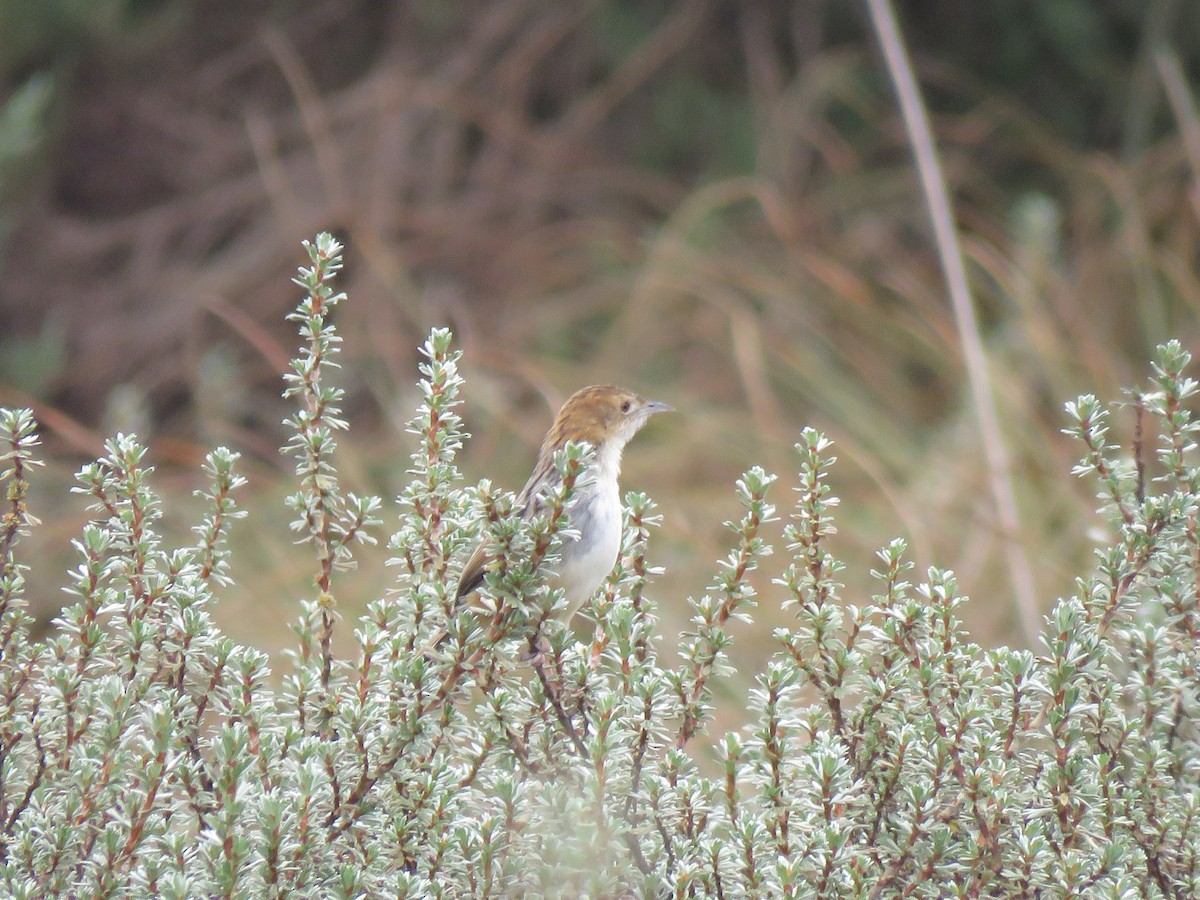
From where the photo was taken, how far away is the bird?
260 cm

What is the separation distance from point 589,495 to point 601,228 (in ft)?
14.0

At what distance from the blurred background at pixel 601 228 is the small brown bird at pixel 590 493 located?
1.87 meters

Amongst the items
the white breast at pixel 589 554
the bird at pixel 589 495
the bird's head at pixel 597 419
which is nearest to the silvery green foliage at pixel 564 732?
the bird at pixel 589 495

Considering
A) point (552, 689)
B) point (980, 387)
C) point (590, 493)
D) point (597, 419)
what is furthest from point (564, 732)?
point (980, 387)

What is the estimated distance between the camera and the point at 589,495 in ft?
8.96

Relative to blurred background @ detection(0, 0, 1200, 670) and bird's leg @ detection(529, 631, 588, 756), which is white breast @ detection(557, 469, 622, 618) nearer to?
bird's leg @ detection(529, 631, 588, 756)

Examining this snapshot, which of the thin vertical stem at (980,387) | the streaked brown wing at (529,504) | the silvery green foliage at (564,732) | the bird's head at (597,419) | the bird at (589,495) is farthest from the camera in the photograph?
the thin vertical stem at (980,387)

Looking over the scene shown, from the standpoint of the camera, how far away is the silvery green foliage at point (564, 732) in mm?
1741

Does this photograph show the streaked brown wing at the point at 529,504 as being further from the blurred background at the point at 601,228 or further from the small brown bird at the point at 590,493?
the blurred background at the point at 601,228

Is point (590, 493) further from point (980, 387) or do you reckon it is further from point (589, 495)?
point (980, 387)

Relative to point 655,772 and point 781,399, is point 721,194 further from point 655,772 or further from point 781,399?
point 655,772

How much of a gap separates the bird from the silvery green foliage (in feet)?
0.89

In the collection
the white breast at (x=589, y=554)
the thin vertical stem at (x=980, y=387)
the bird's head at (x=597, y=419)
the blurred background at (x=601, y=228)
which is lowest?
the white breast at (x=589, y=554)

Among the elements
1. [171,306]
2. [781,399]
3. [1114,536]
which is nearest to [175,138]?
[171,306]
